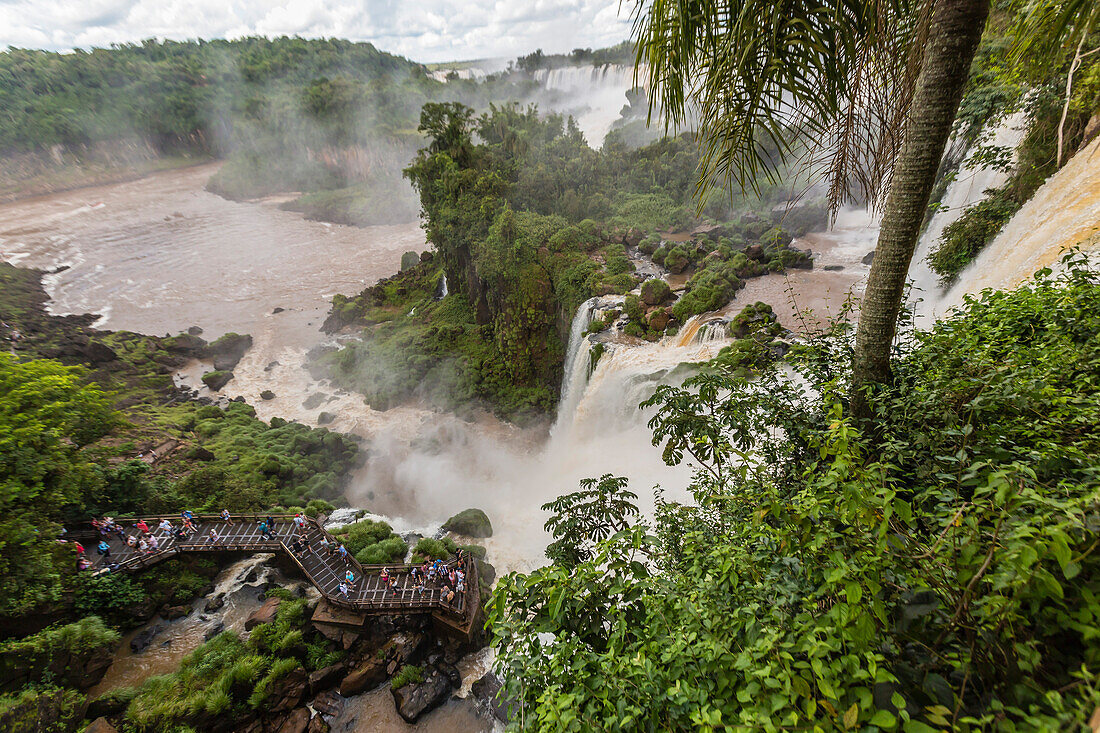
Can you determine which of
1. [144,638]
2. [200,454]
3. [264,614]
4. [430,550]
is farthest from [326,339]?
[264,614]

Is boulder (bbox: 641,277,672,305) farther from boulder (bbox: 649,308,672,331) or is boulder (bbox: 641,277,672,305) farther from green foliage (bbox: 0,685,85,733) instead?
green foliage (bbox: 0,685,85,733)

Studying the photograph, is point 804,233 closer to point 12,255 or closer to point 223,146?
point 12,255

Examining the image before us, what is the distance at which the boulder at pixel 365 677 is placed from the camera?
9648 millimetres

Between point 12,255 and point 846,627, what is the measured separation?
190 feet

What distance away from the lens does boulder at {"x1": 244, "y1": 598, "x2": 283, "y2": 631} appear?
33.9ft

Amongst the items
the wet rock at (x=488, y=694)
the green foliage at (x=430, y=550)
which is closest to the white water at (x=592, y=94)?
the green foliage at (x=430, y=550)

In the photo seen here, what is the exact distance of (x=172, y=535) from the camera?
464 inches

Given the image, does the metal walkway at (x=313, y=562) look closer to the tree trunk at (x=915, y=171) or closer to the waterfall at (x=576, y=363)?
the waterfall at (x=576, y=363)

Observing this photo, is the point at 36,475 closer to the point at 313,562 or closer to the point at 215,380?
the point at 313,562

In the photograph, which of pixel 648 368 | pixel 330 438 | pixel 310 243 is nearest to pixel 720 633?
pixel 648 368

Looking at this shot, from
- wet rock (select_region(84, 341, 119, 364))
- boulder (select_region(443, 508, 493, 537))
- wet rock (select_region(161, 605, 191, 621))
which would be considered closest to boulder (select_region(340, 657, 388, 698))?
boulder (select_region(443, 508, 493, 537))

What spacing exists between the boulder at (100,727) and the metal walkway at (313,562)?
3.80 m

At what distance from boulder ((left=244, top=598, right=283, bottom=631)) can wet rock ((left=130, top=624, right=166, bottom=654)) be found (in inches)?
76.2

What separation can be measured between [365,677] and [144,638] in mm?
5361
